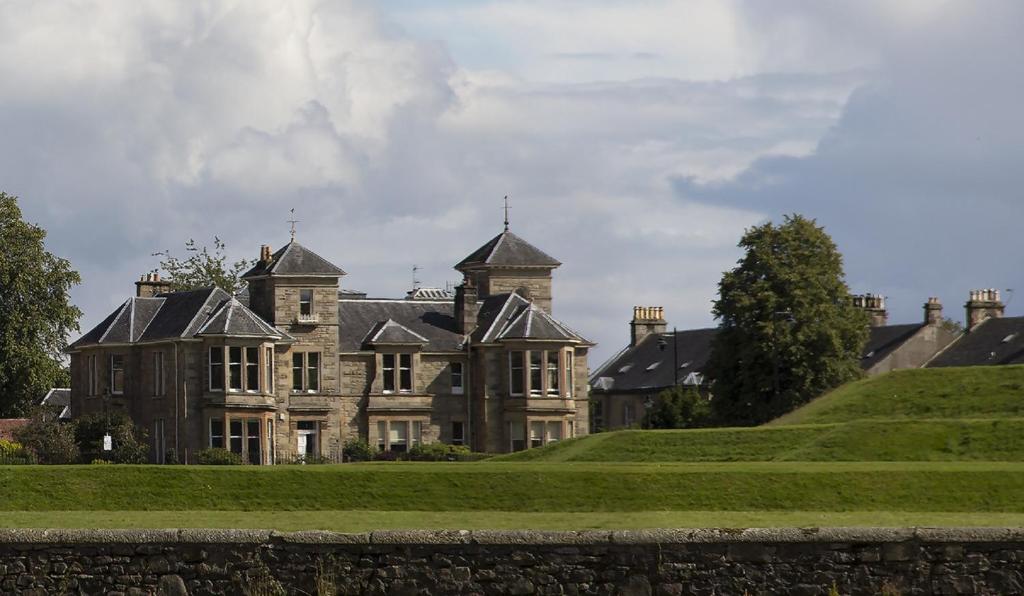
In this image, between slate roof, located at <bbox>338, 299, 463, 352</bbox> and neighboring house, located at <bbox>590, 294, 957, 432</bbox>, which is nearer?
slate roof, located at <bbox>338, 299, 463, 352</bbox>

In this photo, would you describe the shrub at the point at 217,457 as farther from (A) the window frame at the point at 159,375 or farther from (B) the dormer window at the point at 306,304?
(B) the dormer window at the point at 306,304

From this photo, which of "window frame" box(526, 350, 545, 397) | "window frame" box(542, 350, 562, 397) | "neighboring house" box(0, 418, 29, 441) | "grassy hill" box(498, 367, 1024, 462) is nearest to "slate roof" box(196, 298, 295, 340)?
"neighboring house" box(0, 418, 29, 441)

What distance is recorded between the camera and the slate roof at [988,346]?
323 feet

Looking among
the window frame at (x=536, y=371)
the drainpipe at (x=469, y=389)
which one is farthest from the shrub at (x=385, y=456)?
the window frame at (x=536, y=371)

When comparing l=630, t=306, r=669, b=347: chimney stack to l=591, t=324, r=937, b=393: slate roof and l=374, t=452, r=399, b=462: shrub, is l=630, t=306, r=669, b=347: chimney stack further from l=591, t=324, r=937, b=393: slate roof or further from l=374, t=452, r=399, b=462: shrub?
l=374, t=452, r=399, b=462: shrub

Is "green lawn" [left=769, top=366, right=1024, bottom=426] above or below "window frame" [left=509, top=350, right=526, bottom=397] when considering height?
below

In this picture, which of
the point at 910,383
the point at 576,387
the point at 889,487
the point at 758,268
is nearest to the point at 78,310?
the point at 576,387

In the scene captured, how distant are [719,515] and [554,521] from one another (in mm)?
3057

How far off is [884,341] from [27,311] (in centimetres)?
4449

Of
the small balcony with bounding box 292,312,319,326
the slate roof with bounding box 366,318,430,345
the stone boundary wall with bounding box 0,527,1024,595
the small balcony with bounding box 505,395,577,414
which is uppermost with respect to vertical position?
the small balcony with bounding box 292,312,319,326

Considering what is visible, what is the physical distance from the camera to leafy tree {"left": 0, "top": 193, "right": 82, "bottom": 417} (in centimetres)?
9338

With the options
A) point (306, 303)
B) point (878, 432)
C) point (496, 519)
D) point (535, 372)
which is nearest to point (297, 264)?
point (306, 303)

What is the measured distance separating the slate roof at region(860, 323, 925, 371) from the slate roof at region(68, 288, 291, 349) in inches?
1418

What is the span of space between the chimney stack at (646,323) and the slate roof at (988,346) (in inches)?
881
